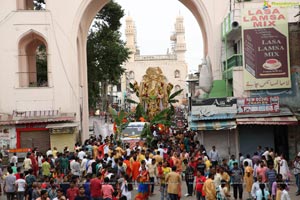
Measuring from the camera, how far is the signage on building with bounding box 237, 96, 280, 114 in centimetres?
2031

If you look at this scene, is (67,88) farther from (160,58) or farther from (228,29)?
(160,58)

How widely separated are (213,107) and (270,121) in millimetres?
2178

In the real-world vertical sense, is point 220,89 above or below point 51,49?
below

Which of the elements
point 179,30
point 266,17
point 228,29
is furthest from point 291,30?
point 179,30

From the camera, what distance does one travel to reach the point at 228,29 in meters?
22.7

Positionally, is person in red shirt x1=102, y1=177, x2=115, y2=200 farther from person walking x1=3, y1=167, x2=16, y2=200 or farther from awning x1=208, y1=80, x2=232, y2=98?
awning x1=208, y1=80, x2=232, y2=98

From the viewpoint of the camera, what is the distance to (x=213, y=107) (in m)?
20.9

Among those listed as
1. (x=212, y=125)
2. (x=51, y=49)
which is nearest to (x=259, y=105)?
(x=212, y=125)

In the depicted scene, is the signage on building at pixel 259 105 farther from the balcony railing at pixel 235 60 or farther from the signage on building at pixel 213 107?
the balcony railing at pixel 235 60

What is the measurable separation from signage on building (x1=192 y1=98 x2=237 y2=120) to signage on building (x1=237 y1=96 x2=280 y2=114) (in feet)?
1.18

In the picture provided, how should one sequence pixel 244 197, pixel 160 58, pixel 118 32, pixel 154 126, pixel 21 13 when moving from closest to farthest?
1. pixel 244 197
2. pixel 21 13
3. pixel 154 126
4. pixel 118 32
5. pixel 160 58

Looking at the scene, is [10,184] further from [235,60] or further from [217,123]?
[235,60]

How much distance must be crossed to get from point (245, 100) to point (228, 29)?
3562 millimetres

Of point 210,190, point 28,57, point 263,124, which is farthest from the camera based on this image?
point 28,57
